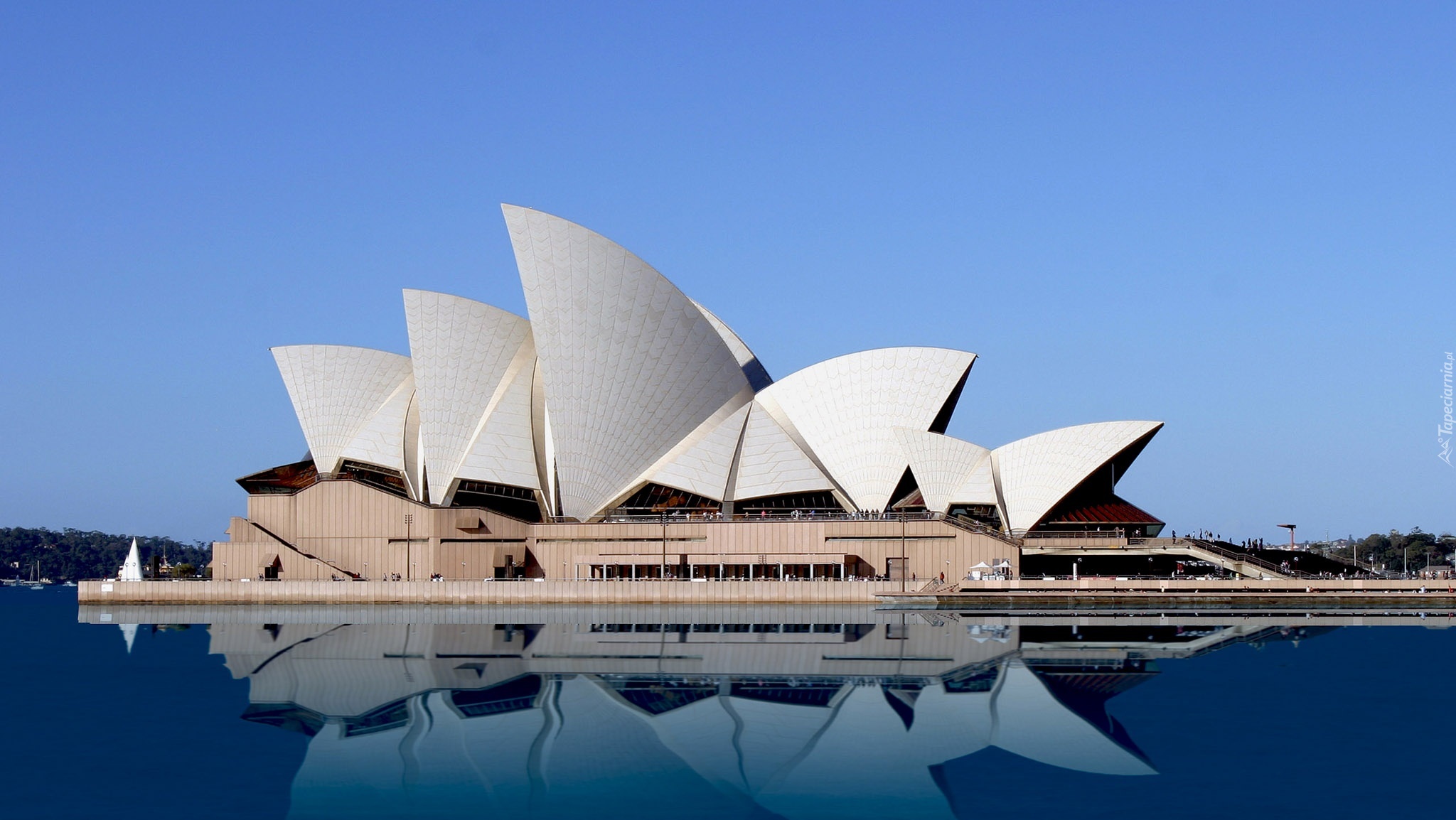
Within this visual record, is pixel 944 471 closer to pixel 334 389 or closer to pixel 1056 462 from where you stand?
pixel 1056 462

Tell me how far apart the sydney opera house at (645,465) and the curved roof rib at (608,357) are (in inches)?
3.5

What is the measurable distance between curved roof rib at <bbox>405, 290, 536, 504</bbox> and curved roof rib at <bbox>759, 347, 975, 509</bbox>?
43.5 ft

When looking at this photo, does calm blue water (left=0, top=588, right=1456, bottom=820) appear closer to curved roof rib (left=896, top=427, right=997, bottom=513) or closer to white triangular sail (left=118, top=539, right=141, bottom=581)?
curved roof rib (left=896, top=427, right=997, bottom=513)

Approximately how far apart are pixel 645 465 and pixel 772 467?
19.4ft

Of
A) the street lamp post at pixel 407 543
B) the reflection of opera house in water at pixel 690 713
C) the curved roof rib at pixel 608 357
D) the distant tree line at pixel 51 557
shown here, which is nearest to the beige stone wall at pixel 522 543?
the street lamp post at pixel 407 543

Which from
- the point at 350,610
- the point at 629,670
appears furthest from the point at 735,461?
the point at 629,670

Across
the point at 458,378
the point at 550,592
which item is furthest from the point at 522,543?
the point at 458,378

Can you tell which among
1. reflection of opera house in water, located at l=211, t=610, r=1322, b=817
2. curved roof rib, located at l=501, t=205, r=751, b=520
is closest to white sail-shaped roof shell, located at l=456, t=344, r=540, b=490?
curved roof rib, located at l=501, t=205, r=751, b=520

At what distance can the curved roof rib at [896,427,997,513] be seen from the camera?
63.5 m

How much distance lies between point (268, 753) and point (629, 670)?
1204cm

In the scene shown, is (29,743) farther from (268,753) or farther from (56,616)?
(56,616)

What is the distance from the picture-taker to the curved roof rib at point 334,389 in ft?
221

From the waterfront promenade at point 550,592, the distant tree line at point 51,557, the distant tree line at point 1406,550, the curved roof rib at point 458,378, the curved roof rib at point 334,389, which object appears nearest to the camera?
the waterfront promenade at point 550,592

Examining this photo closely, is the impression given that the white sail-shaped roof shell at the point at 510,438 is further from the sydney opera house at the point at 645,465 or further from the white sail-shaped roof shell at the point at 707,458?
the white sail-shaped roof shell at the point at 707,458
